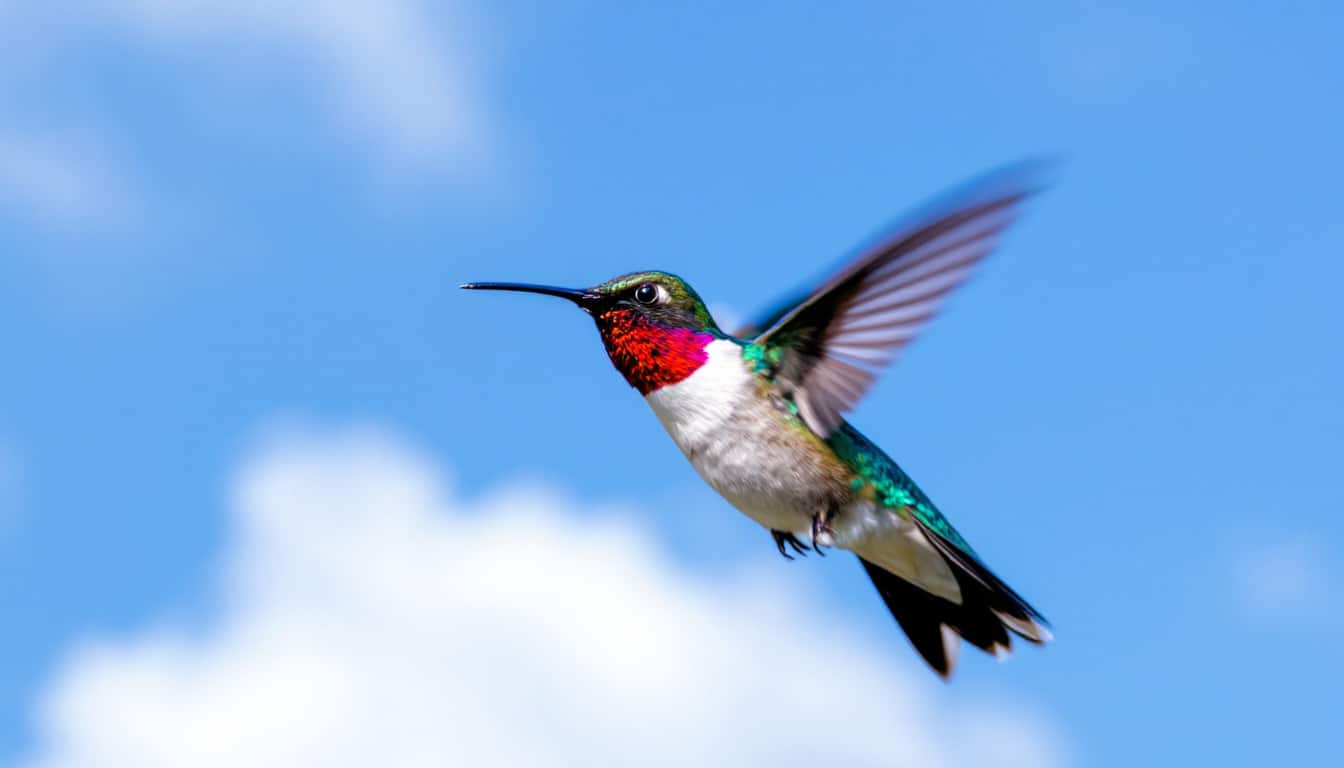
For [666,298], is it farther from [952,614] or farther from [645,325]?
[952,614]

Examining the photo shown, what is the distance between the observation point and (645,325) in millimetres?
4180

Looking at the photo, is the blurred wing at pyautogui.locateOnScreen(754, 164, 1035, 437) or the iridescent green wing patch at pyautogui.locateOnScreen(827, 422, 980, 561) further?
the iridescent green wing patch at pyautogui.locateOnScreen(827, 422, 980, 561)

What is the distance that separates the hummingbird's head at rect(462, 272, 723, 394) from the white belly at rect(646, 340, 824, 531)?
0.06m

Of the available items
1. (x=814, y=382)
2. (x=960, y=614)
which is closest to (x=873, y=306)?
(x=814, y=382)

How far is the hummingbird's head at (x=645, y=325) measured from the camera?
4.10 metres

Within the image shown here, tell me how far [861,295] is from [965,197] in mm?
402

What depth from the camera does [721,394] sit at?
4023 millimetres

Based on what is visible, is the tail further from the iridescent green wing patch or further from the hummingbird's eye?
the hummingbird's eye

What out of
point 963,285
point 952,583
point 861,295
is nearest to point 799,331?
point 861,295

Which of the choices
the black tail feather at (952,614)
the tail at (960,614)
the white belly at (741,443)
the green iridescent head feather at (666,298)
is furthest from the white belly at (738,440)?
the black tail feather at (952,614)

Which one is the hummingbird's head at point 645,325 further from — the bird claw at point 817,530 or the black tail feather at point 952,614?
the black tail feather at point 952,614

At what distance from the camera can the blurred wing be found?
352 cm

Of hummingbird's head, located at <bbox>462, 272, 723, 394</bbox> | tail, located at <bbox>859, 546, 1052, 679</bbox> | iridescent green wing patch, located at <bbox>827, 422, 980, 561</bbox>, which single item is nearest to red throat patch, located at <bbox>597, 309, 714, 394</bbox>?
hummingbird's head, located at <bbox>462, 272, 723, 394</bbox>

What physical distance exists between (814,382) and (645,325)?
53 cm
